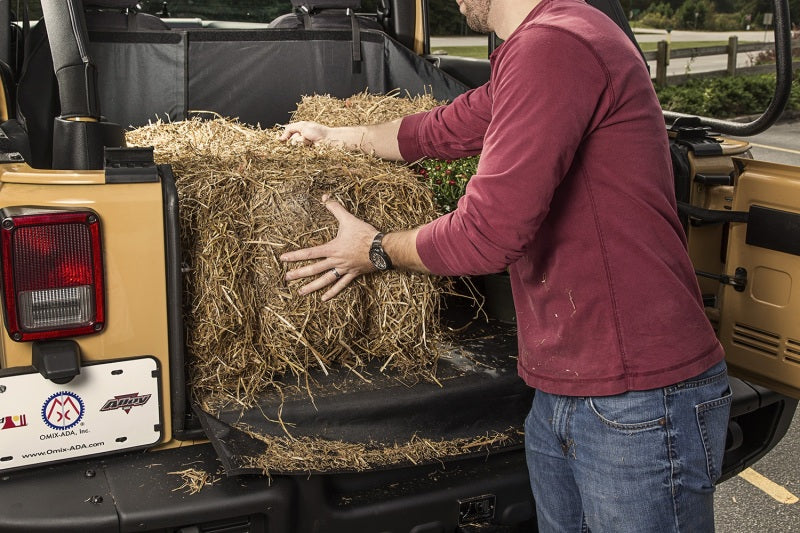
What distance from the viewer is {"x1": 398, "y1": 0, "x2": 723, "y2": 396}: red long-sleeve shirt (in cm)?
187

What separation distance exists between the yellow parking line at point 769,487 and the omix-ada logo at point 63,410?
9.92 feet

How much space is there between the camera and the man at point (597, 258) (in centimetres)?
188

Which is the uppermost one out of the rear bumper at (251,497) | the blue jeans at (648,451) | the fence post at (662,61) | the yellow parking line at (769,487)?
the fence post at (662,61)

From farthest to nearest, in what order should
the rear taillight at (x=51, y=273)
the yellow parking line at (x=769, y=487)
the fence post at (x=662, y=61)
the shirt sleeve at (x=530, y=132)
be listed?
the fence post at (x=662, y=61), the yellow parking line at (x=769, y=487), the rear taillight at (x=51, y=273), the shirt sleeve at (x=530, y=132)

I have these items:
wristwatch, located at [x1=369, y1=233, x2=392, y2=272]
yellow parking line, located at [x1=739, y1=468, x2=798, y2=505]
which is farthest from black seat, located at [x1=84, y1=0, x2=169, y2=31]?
yellow parking line, located at [x1=739, y1=468, x2=798, y2=505]

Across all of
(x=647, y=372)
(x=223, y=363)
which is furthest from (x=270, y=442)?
(x=647, y=372)

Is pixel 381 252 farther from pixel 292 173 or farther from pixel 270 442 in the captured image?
pixel 270 442

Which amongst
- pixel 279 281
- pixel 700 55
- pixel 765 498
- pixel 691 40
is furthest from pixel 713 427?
pixel 691 40

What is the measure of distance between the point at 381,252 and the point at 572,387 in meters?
0.60

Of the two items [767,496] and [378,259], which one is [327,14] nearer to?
[378,259]

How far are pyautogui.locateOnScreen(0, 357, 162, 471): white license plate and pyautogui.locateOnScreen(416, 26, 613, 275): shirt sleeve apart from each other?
875 millimetres

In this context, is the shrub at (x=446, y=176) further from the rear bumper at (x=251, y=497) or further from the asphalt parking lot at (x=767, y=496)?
the asphalt parking lot at (x=767, y=496)

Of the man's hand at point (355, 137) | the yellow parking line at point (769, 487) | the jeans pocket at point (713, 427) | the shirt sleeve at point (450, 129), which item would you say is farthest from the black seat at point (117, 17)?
the yellow parking line at point (769, 487)

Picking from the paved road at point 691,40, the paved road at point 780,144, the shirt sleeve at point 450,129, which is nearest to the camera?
the shirt sleeve at point 450,129
